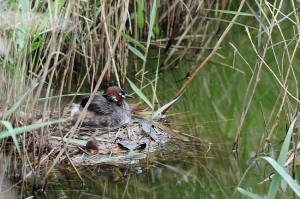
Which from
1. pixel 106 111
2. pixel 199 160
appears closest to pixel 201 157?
pixel 199 160

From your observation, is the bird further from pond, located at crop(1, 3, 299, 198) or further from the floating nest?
pond, located at crop(1, 3, 299, 198)

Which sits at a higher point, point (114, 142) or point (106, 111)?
point (106, 111)

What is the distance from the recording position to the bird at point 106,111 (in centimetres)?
485

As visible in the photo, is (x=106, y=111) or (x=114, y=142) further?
(x=106, y=111)

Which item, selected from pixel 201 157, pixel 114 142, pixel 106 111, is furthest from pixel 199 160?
pixel 106 111

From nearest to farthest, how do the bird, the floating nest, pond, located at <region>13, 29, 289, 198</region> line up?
pond, located at <region>13, 29, 289, 198</region> < the floating nest < the bird

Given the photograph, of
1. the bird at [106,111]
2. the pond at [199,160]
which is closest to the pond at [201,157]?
the pond at [199,160]

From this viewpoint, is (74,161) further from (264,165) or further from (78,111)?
(264,165)

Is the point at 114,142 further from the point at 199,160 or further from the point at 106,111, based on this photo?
the point at 199,160

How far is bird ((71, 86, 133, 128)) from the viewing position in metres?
4.85

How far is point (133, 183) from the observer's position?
4176mm

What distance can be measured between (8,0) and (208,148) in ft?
6.79

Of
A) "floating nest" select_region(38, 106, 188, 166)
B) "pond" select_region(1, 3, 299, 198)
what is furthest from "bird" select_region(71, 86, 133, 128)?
"pond" select_region(1, 3, 299, 198)

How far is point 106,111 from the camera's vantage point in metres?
4.93
